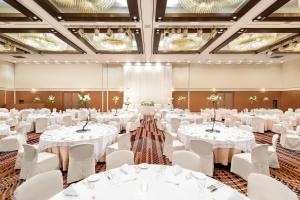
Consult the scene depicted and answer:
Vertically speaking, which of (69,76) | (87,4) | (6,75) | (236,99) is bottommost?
(236,99)

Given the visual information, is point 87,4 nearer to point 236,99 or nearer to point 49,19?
point 49,19

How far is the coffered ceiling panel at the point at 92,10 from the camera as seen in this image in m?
6.13

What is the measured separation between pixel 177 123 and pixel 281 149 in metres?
3.86

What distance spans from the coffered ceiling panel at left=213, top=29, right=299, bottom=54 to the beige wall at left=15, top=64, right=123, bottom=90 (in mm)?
10697

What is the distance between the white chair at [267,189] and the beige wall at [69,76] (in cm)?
1716

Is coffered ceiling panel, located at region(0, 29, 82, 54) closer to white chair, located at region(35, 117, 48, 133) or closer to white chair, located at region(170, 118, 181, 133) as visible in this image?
white chair, located at region(35, 117, 48, 133)

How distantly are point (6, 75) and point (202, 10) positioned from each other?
18159 millimetres

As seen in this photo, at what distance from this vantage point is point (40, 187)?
2141mm

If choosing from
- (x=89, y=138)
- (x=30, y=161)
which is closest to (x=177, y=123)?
(x=89, y=138)

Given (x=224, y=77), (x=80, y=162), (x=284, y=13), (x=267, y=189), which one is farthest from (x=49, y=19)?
(x=224, y=77)

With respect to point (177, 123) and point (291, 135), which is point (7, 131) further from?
point (291, 135)

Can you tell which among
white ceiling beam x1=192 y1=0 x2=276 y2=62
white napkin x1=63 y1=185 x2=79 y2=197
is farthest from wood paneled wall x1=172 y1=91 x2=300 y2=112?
white napkin x1=63 y1=185 x2=79 y2=197

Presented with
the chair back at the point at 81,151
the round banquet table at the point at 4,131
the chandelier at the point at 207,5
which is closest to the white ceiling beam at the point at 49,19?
the round banquet table at the point at 4,131

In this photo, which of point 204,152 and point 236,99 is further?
point 236,99
